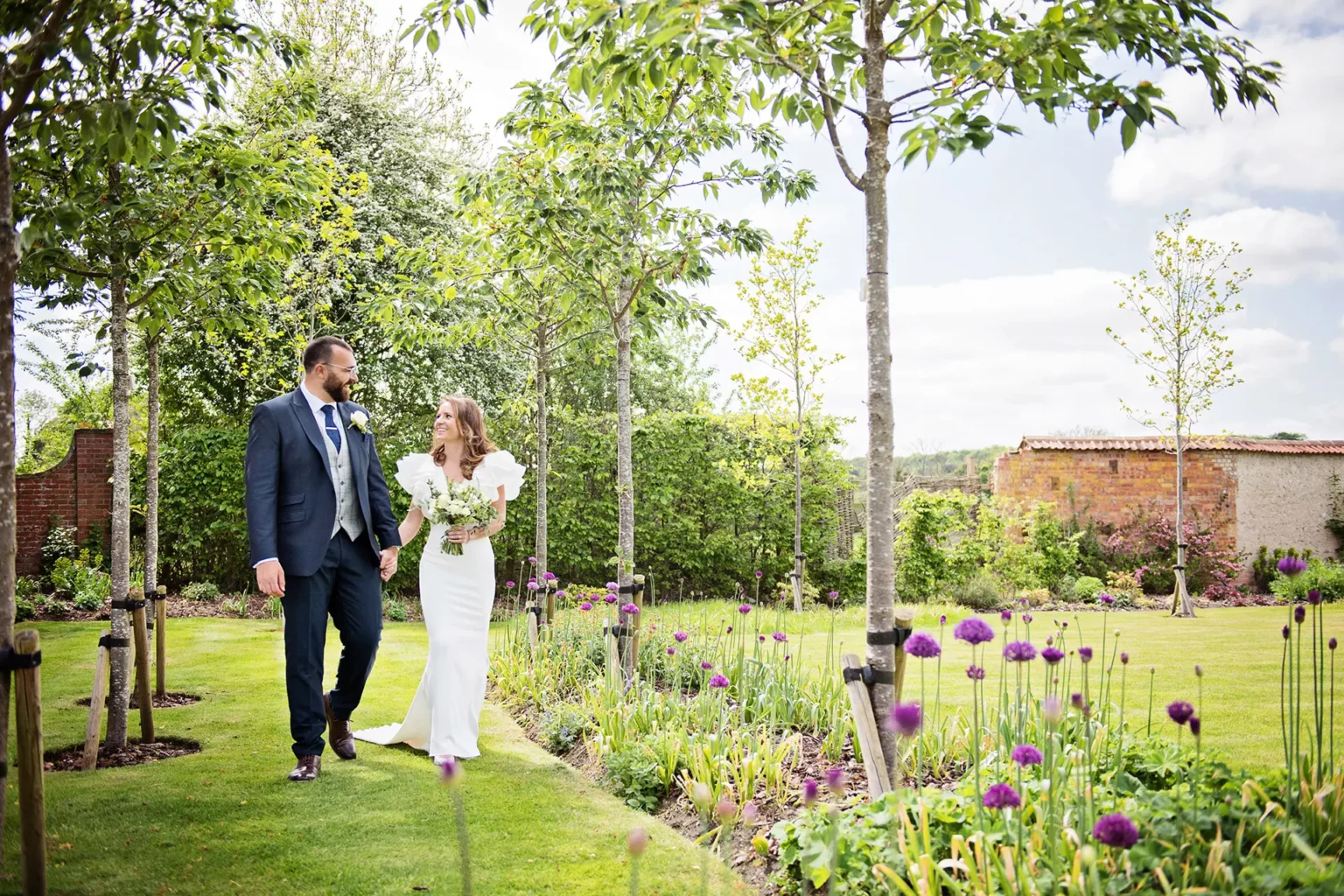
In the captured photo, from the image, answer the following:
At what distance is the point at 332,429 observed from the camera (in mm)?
4219

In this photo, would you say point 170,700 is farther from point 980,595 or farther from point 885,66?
point 980,595

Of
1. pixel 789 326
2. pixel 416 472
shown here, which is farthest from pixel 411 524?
pixel 789 326

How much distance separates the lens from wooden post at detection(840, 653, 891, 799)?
9.44 ft

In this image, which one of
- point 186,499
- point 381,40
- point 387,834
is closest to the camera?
point 387,834

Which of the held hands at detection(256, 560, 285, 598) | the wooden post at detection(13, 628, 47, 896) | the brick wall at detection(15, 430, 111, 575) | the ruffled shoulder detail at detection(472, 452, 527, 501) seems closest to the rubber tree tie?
the wooden post at detection(13, 628, 47, 896)

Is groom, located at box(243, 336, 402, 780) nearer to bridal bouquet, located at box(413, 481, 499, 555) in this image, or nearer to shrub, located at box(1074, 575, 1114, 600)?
bridal bouquet, located at box(413, 481, 499, 555)

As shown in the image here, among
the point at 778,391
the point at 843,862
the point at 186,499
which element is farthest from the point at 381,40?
the point at 843,862

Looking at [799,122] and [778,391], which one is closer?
[799,122]

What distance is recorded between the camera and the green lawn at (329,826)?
2871mm

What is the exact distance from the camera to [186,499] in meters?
11.3

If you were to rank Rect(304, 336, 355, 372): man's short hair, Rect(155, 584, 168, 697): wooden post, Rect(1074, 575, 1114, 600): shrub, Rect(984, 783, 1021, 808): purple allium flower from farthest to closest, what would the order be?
Rect(1074, 575, 1114, 600): shrub < Rect(155, 584, 168, 697): wooden post < Rect(304, 336, 355, 372): man's short hair < Rect(984, 783, 1021, 808): purple allium flower

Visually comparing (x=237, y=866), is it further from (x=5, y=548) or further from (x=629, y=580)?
(x=629, y=580)

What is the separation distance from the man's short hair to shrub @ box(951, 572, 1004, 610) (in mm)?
9746

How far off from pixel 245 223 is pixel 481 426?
5.90 feet
